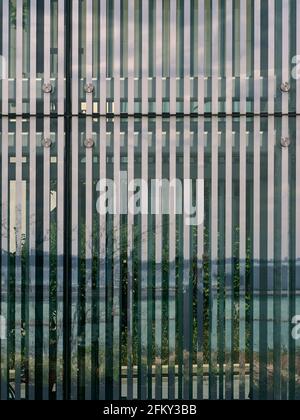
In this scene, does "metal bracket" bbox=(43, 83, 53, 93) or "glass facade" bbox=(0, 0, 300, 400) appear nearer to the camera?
"glass facade" bbox=(0, 0, 300, 400)

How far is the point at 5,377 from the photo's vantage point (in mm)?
4852

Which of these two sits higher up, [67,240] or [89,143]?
[89,143]

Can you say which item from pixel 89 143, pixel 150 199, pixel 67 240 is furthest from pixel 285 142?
pixel 67 240

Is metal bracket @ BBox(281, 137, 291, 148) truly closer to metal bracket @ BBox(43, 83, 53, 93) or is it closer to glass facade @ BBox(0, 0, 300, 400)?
glass facade @ BBox(0, 0, 300, 400)

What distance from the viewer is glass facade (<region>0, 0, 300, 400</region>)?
15.6ft

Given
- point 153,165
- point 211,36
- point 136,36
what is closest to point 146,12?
point 136,36

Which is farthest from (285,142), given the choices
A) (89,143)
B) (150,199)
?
(89,143)

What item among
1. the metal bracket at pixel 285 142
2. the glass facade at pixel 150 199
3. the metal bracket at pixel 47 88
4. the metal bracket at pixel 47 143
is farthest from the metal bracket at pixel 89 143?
the metal bracket at pixel 285 142

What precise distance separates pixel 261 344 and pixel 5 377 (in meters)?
1.81

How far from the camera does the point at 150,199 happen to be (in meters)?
4.82

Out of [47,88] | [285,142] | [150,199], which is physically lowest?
[150,199]

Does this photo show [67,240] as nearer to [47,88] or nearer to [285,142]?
[47,88]

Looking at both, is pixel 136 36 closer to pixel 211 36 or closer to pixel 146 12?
pixel 146 12

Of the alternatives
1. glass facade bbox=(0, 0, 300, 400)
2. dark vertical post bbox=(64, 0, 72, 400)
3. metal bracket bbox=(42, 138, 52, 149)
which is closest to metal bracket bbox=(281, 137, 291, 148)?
glass facade bbox=(0, 0, 300, 400)
